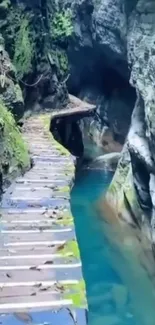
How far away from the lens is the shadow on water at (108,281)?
8.34m

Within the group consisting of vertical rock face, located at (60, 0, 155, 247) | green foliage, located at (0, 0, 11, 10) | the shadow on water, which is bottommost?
the shadow on water

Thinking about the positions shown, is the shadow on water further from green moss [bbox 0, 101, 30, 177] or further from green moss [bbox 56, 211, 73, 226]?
green moss [bbox 56, 211, 73, 226]

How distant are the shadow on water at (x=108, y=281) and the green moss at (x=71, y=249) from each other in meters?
4.47

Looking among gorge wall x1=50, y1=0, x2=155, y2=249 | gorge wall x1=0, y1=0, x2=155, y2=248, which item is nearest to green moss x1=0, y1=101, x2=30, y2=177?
gorge wall x1=0, y1=0, x2=155, y2=248

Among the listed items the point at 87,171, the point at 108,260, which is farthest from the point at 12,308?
the point at 87,171

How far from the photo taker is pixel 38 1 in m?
15.1

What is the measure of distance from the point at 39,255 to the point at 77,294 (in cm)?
73

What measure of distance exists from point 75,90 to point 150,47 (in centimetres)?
1448

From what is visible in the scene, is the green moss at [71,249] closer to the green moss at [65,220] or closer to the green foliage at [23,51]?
the green moss at [65,220]

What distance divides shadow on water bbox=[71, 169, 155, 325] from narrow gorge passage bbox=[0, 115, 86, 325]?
3178 millimetres

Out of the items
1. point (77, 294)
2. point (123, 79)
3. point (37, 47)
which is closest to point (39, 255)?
point (77, 294)

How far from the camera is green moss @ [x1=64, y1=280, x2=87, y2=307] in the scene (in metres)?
3.08

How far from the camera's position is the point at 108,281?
9.58m

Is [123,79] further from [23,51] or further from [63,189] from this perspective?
[63,189]
